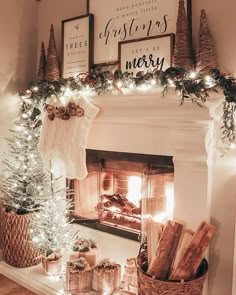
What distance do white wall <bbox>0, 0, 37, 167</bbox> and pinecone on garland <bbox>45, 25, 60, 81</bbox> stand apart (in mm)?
388

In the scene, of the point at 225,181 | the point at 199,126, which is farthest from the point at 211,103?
the point at 225,181

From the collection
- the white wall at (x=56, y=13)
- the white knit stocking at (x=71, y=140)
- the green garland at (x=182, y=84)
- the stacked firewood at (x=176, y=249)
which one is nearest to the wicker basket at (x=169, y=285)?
the stacked firewood at (x=176, y=249)

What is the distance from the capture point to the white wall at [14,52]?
3.12 meters

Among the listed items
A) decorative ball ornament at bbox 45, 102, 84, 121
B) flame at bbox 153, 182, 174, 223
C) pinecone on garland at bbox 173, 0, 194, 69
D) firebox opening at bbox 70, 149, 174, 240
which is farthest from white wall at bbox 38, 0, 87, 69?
flame at bbox 153, 182, 174, 223

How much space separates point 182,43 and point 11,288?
2.22m

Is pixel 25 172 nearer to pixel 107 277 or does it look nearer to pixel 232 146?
pixel 107 277

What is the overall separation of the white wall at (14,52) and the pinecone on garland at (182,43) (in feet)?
5.41

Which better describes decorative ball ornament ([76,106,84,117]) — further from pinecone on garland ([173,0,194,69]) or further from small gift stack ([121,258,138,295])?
small gift stack ([121,258,138,295])

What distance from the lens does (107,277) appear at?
95.3 inches

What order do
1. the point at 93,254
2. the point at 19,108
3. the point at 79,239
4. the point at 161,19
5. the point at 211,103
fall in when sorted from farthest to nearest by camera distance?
the point at 19,108, the point at 79,239, the point at 93,254, the point at 161,19, the point at 211,103

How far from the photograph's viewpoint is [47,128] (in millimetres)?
2816

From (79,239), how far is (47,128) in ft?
3.20

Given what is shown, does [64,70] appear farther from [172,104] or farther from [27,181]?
[172,104]

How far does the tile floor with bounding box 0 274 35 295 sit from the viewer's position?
263 cm
